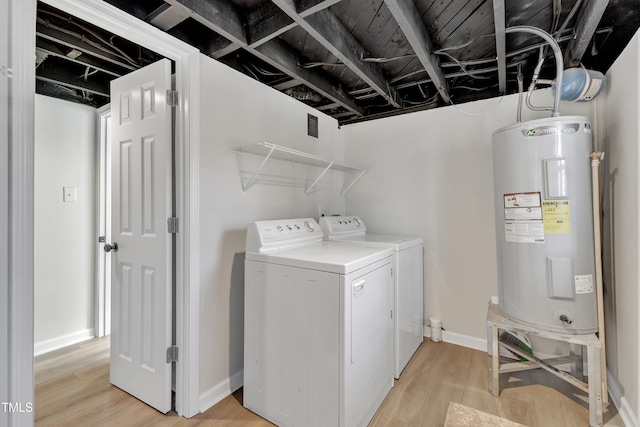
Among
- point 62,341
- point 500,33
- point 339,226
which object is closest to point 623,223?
point 500,33

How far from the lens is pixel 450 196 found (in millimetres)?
2549

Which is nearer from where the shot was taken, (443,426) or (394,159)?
(443,426)

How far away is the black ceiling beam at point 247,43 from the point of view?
4.97 ft

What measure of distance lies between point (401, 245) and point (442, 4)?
147 centimetres

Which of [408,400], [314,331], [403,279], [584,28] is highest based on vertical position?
[584,28]

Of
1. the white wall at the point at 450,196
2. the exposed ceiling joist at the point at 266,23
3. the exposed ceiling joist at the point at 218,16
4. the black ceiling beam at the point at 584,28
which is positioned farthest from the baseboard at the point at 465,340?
the exposed ceiling joist at the point at 218,16

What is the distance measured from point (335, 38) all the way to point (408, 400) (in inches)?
89.2

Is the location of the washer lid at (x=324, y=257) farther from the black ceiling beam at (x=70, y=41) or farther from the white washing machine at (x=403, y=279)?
the black ceiling beam at (x=70, y=41)

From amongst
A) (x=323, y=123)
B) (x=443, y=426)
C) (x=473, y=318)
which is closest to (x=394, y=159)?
(x=323, y=123)

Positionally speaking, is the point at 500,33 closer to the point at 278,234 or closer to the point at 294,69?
the point at 294,69

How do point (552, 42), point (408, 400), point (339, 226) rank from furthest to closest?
point (339, 226)
point (408, 400)
point (552, 42)

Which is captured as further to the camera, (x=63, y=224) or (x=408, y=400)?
(x=63, y=224)

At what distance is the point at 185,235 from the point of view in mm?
1686

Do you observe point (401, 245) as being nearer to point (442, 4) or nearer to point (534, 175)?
point (534, 175)
